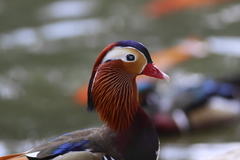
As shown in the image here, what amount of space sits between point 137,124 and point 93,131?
0.69 feet

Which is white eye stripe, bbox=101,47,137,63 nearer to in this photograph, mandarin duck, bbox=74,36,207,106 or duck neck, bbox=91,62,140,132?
duck neck, bbox=91,62,140,132

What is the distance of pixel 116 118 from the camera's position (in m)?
2.14

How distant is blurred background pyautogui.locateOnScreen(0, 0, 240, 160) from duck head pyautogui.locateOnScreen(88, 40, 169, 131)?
1543mm

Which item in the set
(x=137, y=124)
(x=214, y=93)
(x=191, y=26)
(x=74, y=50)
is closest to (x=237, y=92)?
(x=214, y=93)

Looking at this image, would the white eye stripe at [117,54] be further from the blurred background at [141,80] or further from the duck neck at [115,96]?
the blurred background at [141,80]

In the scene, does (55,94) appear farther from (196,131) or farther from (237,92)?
(237,92)

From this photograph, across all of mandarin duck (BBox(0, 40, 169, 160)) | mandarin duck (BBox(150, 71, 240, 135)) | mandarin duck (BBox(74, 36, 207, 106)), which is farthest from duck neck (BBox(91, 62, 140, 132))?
mandarin duck (BBox(74, 36, 207, 106))

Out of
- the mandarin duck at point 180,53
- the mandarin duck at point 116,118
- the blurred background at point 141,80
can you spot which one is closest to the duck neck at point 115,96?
the mandarin duck at point 116,118

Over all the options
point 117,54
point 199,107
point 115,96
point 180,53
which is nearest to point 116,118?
point 115,96

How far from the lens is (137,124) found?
212 cm

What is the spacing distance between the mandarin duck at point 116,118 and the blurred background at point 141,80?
1.54m

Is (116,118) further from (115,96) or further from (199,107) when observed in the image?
(199,107)

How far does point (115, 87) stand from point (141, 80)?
248 cm

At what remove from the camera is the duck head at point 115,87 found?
2049 mm
